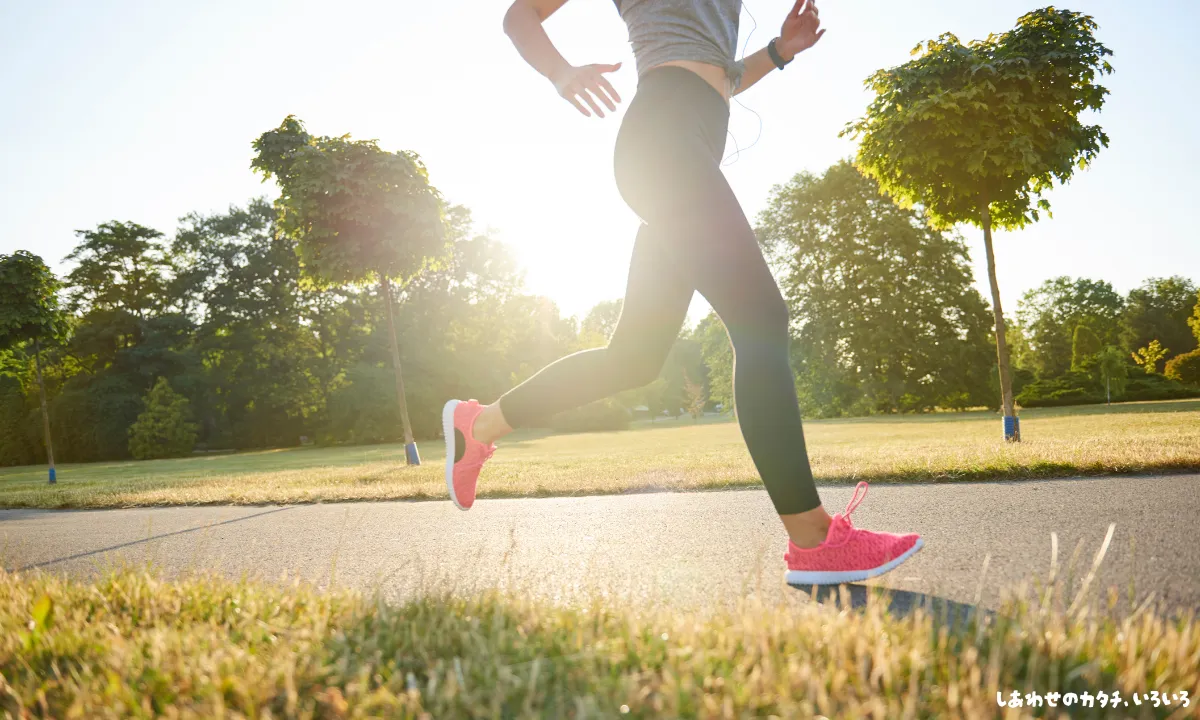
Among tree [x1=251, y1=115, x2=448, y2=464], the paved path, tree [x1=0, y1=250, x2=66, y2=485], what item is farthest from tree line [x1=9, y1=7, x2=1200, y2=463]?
the paved path

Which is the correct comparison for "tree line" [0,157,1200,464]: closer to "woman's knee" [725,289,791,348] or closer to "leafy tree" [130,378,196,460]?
"leafy tree" [130,378,196,460]

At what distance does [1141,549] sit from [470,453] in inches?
88.8

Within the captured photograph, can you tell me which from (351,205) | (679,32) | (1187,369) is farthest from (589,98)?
→ (1187,369)

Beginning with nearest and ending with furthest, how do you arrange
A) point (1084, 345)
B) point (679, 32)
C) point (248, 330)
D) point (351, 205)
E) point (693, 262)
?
point (693, 262)
point (679, 32)
point (351, 205)
point (248, 330)
point (1084, 345)

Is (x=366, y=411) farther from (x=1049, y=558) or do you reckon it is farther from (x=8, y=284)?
(x=1049, y=558)

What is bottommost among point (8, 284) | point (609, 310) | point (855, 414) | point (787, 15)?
point (855, 414)

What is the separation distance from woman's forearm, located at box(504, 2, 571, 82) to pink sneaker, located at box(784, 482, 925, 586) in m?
1.67

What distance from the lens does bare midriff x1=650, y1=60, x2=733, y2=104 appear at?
7.11ft

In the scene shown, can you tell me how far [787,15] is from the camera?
8.61 ft

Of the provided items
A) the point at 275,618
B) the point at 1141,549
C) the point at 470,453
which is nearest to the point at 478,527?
the point at 470,453

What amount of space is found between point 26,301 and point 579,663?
2125 centimetres

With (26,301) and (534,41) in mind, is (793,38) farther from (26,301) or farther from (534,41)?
(26,301)

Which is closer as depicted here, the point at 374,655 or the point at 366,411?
the point at 374,655

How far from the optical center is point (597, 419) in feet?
118
